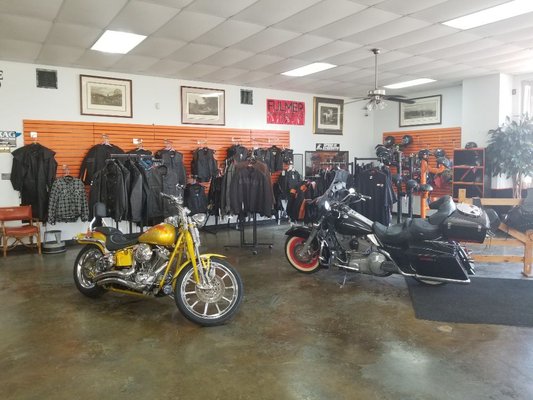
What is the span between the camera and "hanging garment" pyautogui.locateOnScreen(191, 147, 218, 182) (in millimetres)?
8109

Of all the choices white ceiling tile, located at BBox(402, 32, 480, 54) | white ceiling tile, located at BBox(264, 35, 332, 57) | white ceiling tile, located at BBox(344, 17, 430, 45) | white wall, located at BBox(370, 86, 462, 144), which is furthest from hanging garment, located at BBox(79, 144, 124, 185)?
white wall, located at BBox(370, 86, 462, 144)

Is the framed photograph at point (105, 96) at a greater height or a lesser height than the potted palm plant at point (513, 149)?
greater

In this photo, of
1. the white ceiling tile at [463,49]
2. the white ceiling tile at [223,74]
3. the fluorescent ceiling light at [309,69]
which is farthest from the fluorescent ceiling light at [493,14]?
the white ceiling tile at [223,74]

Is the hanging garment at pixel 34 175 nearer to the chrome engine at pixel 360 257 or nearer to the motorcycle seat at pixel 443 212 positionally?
the chrome engine at pixel 360 257

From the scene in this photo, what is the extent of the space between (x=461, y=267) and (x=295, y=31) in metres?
3.44

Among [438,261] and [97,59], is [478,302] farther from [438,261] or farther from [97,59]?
[97,59]

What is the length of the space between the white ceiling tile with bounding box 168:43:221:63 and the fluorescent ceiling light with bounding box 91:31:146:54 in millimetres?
675

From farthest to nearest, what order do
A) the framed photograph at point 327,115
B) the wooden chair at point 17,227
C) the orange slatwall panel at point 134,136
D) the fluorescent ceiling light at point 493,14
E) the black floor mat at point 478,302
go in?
the framed photograph at point 327,115
the orange slatwall panel at point 134,136
the wooden chair at point 17,227
the fluorescent ceiling light at point 493,14
the black floor mat at point 478,302

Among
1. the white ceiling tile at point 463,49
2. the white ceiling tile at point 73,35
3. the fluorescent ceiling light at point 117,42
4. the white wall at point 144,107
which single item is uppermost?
the white ceiling tile at point 463,49

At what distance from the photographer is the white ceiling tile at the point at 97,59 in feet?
20.4

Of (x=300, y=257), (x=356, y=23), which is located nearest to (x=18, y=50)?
(x=356, y=23)

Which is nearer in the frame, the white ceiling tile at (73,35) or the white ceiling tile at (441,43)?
the white ceiling tile at (73,35)

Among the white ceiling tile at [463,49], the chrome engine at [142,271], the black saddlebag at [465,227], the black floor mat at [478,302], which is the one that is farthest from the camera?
the white ceiling tile at [463,49]

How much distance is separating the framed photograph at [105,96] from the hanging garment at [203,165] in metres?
1.44
